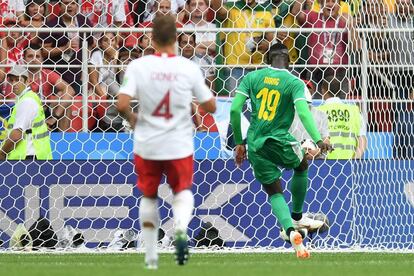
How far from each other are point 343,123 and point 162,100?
21.2 ft

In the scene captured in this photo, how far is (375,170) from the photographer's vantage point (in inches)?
575

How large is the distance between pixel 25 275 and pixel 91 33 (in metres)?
6.27

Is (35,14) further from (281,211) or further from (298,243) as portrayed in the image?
(298,243)

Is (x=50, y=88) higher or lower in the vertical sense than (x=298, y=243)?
higher

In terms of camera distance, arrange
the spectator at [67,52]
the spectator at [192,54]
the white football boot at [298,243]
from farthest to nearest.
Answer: the spectator at [192,54]
the spectator at [67,52]
the white football boot at [298,243]

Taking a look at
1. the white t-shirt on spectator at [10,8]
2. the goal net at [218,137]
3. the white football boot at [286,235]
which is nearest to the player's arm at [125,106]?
the white football boot at [286,235]

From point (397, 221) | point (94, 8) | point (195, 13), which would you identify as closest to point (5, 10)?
point (94, 8)

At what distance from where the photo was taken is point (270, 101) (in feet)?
40.4

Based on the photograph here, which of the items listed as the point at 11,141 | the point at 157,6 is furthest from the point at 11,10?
the point at 11,141

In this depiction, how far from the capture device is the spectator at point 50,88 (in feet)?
48.6

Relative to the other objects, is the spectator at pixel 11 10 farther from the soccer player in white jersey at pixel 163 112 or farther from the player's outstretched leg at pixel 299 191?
the soccer player in white jersey at pixel 163 112

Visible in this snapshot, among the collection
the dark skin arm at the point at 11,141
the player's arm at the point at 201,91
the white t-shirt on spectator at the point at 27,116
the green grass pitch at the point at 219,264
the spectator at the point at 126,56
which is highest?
the spectator at the point at 126,56

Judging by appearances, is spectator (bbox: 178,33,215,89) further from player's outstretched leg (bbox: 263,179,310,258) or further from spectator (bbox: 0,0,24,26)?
player's outstretched leg (bbox: 263,179,310,258)

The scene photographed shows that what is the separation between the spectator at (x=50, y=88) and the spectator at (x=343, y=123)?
3077 millimetres
